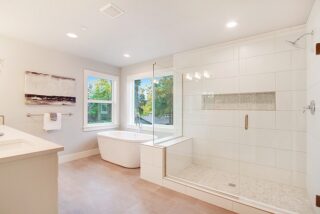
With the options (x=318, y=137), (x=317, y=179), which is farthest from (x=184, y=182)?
(x=318, y=137)

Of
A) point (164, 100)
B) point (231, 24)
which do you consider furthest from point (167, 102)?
point (231, 24)

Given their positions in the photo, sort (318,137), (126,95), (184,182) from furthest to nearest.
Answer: (126,95) < (184,182) < (318,137)

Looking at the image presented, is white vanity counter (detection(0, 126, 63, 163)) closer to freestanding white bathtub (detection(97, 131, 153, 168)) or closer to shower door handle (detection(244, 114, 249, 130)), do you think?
freestanding white bathtub (detection(97, 131, 153, 168))

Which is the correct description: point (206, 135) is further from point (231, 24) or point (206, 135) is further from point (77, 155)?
point (77, 155)

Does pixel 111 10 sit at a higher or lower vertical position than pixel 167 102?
higher

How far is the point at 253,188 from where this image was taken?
7.97 ft

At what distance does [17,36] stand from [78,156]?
2.59 metres

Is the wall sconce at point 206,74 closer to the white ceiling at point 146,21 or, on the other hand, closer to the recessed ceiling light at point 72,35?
the white ceiling at point 146,21

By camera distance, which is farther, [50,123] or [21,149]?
[50,123]

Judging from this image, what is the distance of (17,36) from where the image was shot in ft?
9.10

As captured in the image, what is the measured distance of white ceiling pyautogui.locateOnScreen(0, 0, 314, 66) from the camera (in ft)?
6.24

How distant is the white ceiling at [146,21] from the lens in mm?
1902

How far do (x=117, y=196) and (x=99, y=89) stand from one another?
9.37ft

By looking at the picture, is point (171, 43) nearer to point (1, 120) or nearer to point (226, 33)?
point (226, 33)
